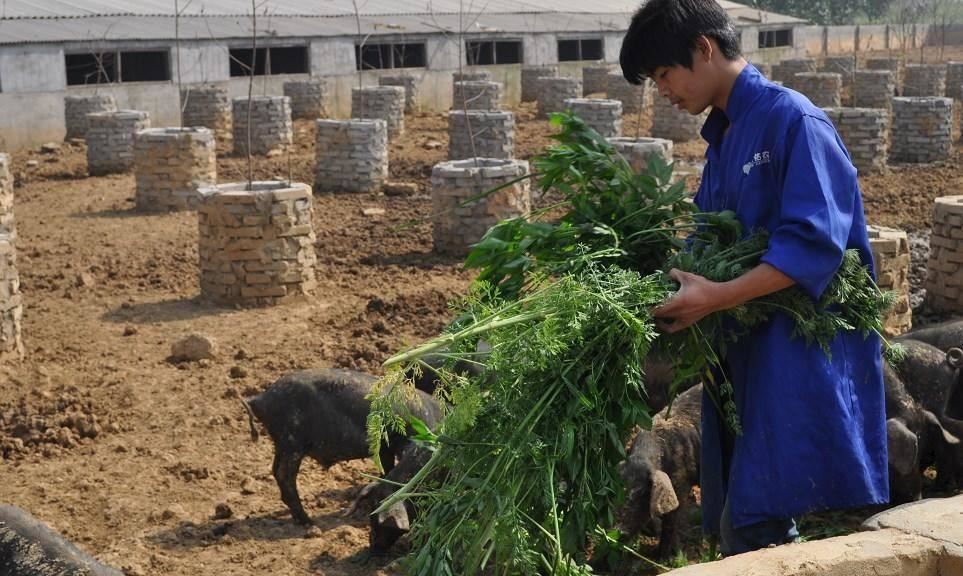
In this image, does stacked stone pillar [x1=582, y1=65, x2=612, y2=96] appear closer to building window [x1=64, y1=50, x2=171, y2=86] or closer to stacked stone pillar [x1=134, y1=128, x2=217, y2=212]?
building window [x1=64, y1=50, x2=171, y2=86]

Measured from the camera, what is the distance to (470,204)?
12500mm

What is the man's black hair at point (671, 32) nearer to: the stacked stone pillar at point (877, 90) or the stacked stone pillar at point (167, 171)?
the stacked stone pillar at point (167, 171)

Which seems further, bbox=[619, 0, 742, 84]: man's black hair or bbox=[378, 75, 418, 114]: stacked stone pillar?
bbox=[378, 75, 418, 114]: stacked stone pillar

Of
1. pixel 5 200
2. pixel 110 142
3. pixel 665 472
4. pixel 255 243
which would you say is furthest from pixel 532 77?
pixel 665 472

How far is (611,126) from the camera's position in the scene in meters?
19.8

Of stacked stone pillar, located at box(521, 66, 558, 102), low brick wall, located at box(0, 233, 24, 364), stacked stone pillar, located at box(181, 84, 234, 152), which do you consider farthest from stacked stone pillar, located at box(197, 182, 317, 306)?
stacked stone pillar, located at box(521, 66, 558, 102)

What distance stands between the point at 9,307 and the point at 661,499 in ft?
18.4

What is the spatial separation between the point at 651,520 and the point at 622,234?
2.47 metres

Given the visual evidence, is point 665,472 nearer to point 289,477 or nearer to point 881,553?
point 289,477

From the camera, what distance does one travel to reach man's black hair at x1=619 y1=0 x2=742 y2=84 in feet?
11.5

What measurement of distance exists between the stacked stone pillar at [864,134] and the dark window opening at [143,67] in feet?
44.6

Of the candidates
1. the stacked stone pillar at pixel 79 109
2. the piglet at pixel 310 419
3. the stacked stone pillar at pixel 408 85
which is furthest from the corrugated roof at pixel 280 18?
the piglet at pixel 310 419

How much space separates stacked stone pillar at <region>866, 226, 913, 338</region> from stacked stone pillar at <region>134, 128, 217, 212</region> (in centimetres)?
860

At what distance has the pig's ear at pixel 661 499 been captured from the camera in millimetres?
5566
